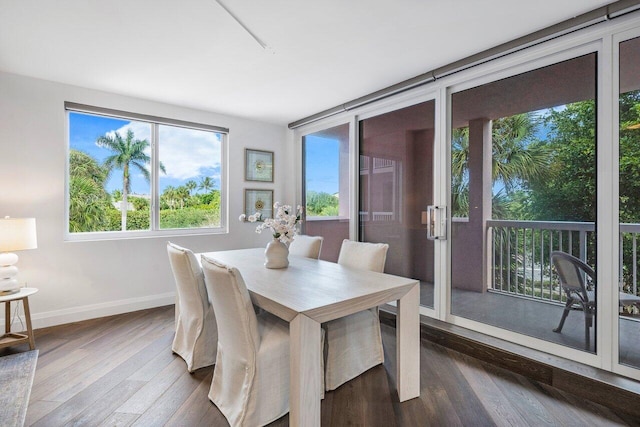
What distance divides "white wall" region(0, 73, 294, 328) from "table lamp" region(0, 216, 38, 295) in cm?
41

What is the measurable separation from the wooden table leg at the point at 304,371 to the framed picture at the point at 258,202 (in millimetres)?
3129

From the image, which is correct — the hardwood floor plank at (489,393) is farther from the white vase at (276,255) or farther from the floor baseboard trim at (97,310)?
the floor baseboard trim at (97,310)

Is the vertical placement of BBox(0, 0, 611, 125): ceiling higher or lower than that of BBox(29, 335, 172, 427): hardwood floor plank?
higher

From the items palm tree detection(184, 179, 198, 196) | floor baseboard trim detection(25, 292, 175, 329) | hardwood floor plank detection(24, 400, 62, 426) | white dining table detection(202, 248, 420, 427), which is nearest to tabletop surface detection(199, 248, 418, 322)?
white dining table detection(202, 248, 420, 427)

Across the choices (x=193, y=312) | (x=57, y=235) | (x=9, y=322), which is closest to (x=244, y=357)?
(x=193, y=312)

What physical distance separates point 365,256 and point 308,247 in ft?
2.43

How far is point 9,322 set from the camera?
2740mm

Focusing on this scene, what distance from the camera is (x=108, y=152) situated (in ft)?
11.6

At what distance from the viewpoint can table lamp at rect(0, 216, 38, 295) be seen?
8.22 ft

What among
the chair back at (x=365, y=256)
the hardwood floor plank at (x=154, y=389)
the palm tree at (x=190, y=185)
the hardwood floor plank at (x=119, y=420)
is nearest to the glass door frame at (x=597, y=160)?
the chair back at (x=365, y=256)

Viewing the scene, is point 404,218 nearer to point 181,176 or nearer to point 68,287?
point 181,176

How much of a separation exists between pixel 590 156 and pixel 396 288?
1637 mm

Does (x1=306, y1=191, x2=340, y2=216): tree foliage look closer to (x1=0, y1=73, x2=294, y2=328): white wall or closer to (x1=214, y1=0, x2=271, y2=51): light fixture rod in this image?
(x1=0, y1=73, x2=294, y2=328): white wall

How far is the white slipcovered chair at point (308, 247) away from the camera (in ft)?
10.0
